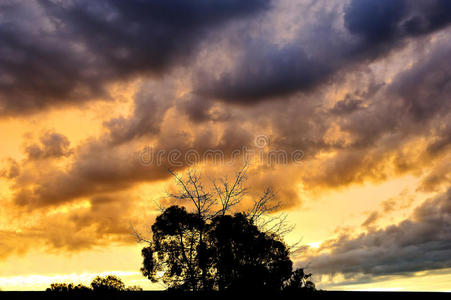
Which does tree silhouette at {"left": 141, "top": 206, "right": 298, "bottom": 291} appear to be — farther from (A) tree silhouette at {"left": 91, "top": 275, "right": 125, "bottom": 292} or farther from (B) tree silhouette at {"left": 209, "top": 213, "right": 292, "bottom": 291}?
(A) tree silhouette at {"left": 91, "top": 275, "right": 125, "bottom": 292}

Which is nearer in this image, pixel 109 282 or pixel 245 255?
pixel 245 255

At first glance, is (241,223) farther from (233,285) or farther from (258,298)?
(258,298)

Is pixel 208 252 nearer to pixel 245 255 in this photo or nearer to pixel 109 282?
pixel 245 255

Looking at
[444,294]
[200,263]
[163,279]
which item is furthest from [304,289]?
[444,294]

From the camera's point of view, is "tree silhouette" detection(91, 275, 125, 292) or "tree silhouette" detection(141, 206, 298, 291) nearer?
"tree silhouette" detection(141, 206, 298, 291)

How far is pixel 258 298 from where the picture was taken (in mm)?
23609

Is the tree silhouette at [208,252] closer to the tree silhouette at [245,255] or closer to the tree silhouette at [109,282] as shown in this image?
the tree silhouette at [245,255]

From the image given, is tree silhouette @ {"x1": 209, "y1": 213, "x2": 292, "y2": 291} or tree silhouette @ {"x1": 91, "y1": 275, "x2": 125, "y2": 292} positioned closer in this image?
tree silhouette @ {"x1": 209, "y1": 213, "x2": 292, "y2": 291}

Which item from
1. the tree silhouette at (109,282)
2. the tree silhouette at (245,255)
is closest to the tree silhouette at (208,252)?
the tree silhouette at (245,255)

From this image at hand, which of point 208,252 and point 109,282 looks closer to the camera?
point 208,252

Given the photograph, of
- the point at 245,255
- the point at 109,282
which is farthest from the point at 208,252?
the point at 109,282

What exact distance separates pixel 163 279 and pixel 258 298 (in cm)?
985

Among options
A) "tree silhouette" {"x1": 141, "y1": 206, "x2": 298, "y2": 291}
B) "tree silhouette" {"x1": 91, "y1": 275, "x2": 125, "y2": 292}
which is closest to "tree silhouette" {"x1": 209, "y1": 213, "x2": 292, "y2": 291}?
"tree silhouette" {"x1": 141, "y1": 206, "x2": 298, "y2": 291}

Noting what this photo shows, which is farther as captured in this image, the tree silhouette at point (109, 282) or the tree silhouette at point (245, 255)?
the tree silhouette at point (109, 282)
